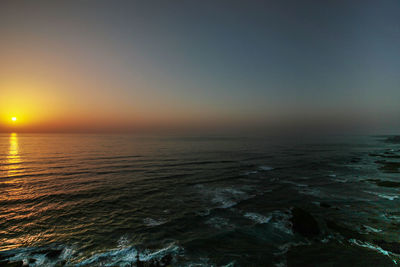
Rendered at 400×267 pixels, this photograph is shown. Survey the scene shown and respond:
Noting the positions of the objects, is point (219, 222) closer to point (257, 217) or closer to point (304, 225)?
point (257, 217)

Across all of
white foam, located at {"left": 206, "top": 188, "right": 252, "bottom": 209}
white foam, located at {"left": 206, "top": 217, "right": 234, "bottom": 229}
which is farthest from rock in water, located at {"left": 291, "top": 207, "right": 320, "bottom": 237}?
white foam, located at {"left": 206, "top": 188, "right": 252, "bottom": 209}

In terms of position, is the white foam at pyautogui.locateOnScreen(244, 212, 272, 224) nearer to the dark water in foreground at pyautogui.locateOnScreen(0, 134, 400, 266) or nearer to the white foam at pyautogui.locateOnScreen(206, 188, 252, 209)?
the dark water in foreground at pyautogui.locateOnScreen(0, 134, 400, 266)

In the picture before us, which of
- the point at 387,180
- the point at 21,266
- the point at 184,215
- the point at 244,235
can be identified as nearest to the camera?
the point at 21,266

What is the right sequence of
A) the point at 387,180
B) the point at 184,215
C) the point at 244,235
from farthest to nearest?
the point at 387,180, the point at 184,215, the point at 244,235

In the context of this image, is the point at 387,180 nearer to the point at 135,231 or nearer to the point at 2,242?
the point at 135,231

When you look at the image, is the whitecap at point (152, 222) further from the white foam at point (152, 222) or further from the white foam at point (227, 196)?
the white foam at point (227, 196)

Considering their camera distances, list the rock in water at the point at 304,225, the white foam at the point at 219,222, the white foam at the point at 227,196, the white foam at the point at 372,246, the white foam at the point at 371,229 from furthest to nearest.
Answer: the white foam at the point at 227,196, the white foam at the point at 219,222, the white foam at the point at 371,229, the rock in water at the point at 304,225, the white foam at the point at 372,246

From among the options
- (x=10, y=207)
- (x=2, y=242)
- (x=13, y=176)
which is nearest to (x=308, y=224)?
(x=2, y=242)

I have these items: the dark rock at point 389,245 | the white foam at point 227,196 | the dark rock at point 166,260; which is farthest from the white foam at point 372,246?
the dark rock at point 166,260
